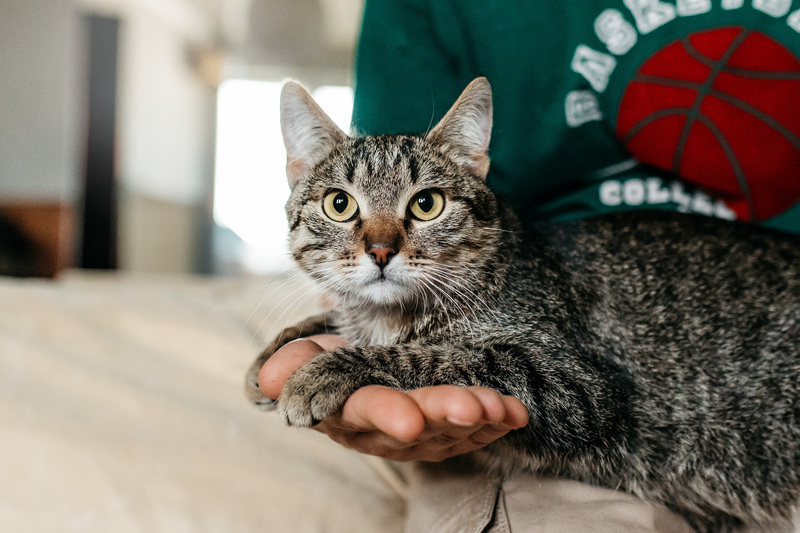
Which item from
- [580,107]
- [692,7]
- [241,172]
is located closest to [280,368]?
[580,107]

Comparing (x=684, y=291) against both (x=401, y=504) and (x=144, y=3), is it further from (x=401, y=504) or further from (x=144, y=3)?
(x=144, y=3)

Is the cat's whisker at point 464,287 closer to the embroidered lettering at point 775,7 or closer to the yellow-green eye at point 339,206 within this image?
the yellow-green eye at point 339,206

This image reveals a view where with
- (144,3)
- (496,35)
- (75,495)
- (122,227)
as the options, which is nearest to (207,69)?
(144,3)

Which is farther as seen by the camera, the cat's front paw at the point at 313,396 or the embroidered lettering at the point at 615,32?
the embroidered lettering at the point at 615,32

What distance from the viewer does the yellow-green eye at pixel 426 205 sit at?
98 centimetres

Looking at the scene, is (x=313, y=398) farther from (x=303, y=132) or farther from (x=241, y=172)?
(x=241, y=172)

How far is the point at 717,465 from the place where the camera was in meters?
1.00

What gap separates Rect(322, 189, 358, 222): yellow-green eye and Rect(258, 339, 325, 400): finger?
0.26 metres

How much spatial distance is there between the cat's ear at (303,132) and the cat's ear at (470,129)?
0.21 meters

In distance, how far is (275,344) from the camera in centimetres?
105

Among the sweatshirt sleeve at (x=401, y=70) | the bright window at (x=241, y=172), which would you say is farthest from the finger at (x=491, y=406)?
the bright window at (x=241, y=172)

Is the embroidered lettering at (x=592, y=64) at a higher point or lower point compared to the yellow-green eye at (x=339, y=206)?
higher

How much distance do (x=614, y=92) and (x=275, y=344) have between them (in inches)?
37.9

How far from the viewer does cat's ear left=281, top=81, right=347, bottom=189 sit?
1053 mm
